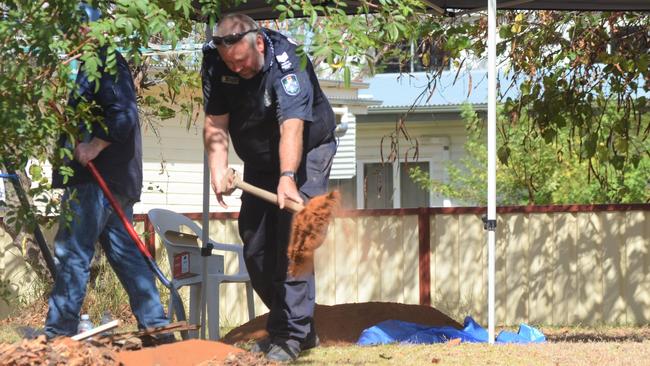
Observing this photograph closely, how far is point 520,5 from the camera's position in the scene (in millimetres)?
8320

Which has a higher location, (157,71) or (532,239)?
(157,71)

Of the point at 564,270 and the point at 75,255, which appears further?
the point at 564,270

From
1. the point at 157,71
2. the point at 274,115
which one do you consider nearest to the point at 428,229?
the point at 157,71

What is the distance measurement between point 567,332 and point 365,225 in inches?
93.2

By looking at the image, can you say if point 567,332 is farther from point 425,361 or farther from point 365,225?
point 425,361

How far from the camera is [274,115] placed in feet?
21.6

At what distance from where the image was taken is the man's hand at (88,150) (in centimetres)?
655

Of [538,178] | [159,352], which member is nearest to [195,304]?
[159,352]

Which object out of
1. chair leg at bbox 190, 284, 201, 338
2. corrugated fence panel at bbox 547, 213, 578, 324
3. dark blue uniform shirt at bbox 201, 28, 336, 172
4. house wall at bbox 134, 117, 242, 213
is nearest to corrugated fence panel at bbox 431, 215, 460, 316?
corrugated fence panel at bbox 547, 213, 578, 324

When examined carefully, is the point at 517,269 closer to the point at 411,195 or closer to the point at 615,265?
the point at 615,265

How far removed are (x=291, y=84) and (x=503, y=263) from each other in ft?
17.9

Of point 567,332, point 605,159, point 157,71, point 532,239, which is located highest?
point 157,71

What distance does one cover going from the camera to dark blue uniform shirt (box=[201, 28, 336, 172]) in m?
6.34

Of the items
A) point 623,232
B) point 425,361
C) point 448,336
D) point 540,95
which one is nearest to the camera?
point 425,361
